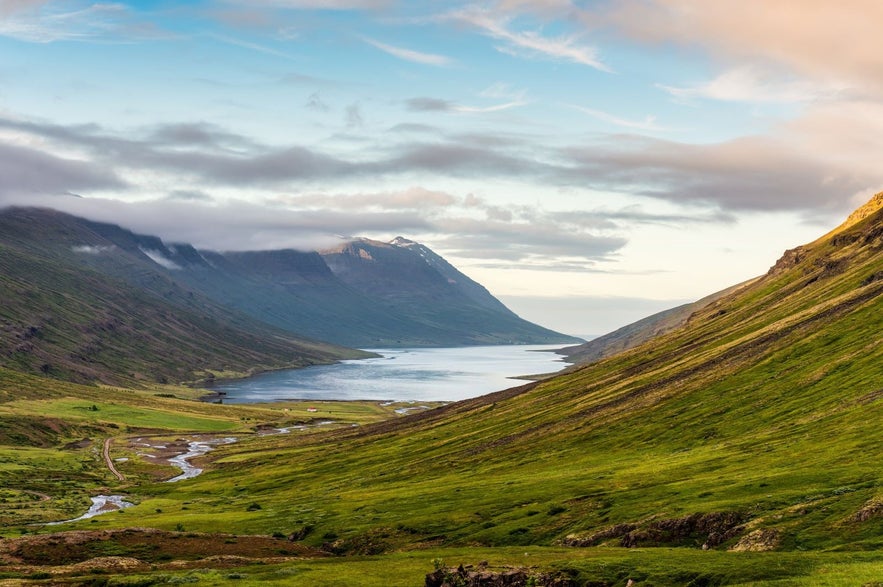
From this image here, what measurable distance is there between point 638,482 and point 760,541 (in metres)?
31.0

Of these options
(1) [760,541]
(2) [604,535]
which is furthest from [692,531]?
(2) [604,535]

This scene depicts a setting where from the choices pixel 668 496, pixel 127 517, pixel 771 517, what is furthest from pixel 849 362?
pixel 127 517

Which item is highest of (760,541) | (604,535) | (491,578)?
(760,541)

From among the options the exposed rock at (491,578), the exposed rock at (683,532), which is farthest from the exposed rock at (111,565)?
the exposed rock at (683,532)

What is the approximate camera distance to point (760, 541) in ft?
183

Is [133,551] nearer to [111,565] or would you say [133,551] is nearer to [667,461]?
[111,565]

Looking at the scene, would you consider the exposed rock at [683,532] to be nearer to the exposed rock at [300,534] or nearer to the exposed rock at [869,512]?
the exposed rock at [869,512]

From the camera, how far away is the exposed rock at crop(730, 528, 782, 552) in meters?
54.8

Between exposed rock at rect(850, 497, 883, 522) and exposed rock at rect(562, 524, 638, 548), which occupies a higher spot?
exposed rock at rect(850, 497, 883, 522)

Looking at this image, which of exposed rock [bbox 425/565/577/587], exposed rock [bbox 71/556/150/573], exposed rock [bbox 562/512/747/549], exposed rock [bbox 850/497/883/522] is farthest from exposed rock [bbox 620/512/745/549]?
exposed rock [bbox 71/556/150/573]

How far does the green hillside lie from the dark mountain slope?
367mm

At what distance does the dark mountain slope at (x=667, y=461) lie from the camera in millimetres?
64375

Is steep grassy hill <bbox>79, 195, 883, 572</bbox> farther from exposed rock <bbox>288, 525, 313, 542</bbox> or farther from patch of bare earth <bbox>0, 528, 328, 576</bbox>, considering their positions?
patch of bare earth <bbox>0, 528, 328, 576</bbox>

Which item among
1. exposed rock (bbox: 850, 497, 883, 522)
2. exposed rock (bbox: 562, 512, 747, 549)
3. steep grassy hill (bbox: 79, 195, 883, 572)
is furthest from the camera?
steep grassy hill (bbox: 79, 195, 883, 572)
